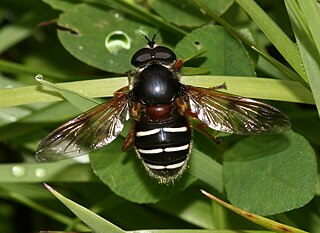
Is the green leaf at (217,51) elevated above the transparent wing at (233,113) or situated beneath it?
elevated above

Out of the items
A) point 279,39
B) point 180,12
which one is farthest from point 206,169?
point 180,12

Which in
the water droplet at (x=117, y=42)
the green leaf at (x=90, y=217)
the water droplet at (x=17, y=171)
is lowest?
the green leaf at (x=90, y=217)

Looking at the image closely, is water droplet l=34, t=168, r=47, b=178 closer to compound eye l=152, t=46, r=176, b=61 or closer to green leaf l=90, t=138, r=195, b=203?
green leaf l=90, t=138, r=195, b=203

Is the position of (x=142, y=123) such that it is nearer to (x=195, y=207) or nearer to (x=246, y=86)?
(x=246, y=86)

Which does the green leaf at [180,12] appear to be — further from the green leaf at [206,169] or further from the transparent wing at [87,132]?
the green leaf at [206,169]

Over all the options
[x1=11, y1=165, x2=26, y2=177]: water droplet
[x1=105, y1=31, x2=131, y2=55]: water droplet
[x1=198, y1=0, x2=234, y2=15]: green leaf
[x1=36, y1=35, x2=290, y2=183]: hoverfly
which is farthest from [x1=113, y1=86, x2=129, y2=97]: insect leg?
[x1=11, y1=165, x2=26, y2=177]: water droplet

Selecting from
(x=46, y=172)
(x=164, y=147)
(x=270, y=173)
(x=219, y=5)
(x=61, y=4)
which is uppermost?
(x=61, y=4)

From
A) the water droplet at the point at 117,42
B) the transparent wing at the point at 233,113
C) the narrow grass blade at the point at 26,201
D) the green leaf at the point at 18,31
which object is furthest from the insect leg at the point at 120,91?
the green leaf at the point at 18,31

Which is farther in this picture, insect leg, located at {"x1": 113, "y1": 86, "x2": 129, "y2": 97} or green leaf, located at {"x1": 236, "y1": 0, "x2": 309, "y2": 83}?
insect leg, located at {"x1": 113, "y1": 86, "x2": 129, "y2": 97}

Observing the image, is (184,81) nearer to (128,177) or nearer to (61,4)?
(128,177)
